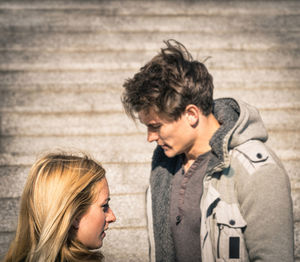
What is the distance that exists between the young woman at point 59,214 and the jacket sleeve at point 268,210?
0.86 m

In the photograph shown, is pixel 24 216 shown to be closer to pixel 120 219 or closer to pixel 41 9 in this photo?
pixel 120 219

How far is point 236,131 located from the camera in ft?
5.76

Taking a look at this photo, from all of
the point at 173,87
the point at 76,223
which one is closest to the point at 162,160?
the point at 173,87

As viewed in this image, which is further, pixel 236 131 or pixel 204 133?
pixel 204 133

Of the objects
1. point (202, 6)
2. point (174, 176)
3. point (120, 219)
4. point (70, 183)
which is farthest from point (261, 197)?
point (202, 6)

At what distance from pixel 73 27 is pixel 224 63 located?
7.83 ft

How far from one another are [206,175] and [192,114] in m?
0.45

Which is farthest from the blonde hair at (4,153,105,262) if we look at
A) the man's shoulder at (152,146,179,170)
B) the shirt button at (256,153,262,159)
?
the shirt button at (256,153,262,159)

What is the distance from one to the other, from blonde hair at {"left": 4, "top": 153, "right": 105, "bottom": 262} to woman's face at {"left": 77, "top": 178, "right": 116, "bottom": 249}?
0.03 metres

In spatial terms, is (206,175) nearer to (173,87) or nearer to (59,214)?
(173,87)

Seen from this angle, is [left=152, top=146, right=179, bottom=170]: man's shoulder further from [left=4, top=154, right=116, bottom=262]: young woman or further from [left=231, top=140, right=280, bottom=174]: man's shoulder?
[left=4, top=154, right=116, bottom=262]: young woman

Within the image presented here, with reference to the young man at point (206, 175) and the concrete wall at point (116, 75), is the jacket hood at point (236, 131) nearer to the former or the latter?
the young man at point (206, 175)

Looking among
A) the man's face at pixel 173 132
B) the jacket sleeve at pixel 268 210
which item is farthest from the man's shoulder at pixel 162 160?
the jacket sleeve at pixel 268 210

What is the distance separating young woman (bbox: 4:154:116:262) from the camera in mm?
1421
